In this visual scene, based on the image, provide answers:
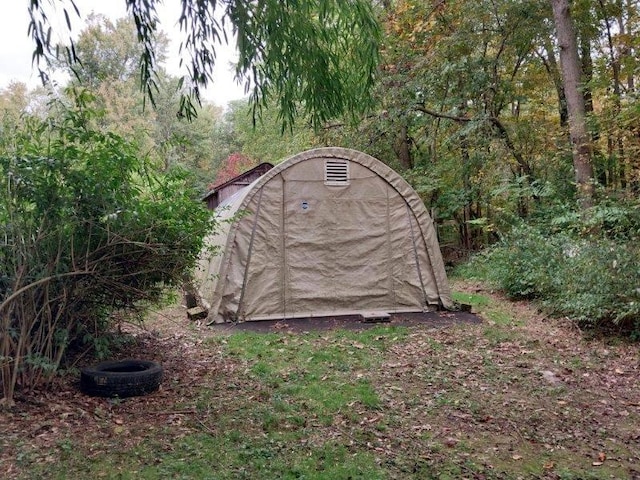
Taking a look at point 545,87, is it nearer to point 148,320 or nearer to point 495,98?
point 495,98

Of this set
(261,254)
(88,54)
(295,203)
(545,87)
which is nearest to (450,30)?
→ (545,87)

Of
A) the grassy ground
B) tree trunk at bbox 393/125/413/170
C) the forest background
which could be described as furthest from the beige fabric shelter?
tree trunk at bbox 393/125/413/170

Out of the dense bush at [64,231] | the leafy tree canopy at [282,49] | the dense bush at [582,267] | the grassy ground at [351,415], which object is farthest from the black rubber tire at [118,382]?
Result: the dense bush at [582,267]

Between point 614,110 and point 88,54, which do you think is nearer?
point 614,110

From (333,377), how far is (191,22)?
328 centimetres

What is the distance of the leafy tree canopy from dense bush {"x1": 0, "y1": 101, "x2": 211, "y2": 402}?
3.54ft

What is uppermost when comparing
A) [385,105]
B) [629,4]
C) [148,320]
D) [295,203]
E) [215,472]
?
[629,4]

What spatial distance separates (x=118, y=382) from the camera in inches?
155

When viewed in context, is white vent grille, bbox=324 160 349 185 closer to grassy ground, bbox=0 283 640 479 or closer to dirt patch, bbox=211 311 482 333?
dirt patch, bbox=211 311 482 333

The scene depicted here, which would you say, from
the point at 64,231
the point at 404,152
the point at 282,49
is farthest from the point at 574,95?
the point at 64,231

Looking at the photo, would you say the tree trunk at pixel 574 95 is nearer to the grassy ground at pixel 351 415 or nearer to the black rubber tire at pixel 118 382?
the grassy ground at pixel 351 415

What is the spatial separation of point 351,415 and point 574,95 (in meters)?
7.33

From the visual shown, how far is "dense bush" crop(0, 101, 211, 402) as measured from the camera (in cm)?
356

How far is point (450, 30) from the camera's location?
10.9 meters
